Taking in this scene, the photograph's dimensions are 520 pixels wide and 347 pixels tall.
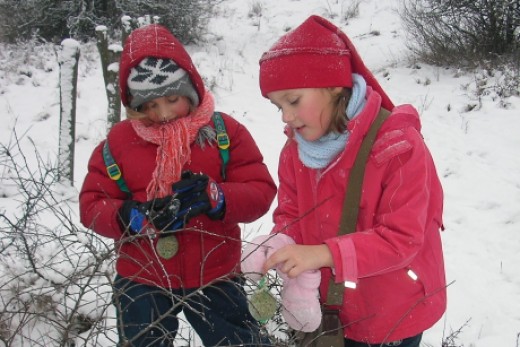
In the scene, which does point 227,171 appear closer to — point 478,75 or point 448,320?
point 448,320

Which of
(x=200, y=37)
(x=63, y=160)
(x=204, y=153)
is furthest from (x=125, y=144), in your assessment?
(x=200, y=37)

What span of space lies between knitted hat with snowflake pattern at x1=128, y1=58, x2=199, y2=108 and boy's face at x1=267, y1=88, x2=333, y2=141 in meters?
0.57

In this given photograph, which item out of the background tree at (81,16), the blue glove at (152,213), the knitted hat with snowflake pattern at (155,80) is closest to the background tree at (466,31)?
the background tree at (81,16)

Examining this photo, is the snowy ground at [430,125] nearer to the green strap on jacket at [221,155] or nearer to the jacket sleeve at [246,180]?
the green strap on jacket at [221,155]

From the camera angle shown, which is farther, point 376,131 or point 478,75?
point 478,75

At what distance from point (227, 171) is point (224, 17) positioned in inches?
378

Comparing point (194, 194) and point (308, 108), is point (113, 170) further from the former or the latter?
point (308, 108)

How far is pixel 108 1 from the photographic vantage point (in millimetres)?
9227

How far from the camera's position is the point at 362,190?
1539mm

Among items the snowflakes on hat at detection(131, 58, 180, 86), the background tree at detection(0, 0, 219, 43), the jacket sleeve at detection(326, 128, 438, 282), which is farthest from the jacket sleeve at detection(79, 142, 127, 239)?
the background tree at detection(0, 0, 219, 43)

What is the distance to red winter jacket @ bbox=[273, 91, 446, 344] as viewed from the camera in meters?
1.42

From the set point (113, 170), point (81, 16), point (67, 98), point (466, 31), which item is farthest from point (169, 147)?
point (81, 16)

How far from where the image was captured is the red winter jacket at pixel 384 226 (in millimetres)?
1418

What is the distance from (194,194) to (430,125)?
4840mm
